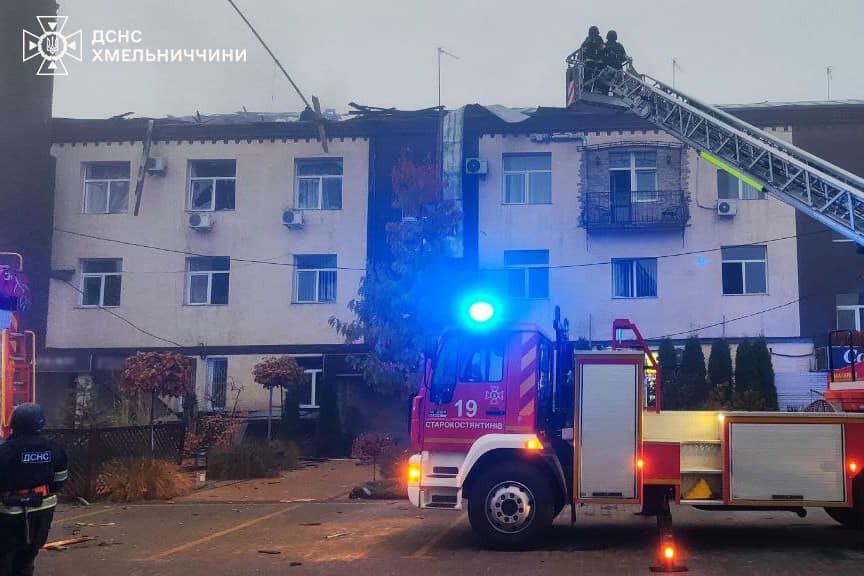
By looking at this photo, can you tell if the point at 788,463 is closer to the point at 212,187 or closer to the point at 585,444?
the point at 585,444

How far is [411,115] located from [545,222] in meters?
5.71

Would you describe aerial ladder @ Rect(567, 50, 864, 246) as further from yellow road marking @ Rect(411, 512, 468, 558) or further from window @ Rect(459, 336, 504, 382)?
yellow road marking @ Rect(411, 512, 468, 558)

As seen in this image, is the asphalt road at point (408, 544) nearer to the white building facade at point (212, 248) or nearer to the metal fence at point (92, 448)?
the metal fence at point (92, 448)

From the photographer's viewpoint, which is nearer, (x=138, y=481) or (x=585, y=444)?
(x=585, y=444)

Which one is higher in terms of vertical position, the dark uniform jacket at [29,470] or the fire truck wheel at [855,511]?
the dark uniform jacket at [29,470]

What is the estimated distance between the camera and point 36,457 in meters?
6.72

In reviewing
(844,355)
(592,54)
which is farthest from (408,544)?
(592,54)

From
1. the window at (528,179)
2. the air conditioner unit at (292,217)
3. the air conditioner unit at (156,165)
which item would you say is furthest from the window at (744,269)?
the air conditioner unit at (156,165)

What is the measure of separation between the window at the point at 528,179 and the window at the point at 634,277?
10.7 feet

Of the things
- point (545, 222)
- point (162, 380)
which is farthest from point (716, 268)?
point (162, 380)

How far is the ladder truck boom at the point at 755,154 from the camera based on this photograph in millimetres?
12656

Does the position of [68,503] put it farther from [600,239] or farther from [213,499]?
[600,239]

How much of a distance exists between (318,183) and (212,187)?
3651 mm

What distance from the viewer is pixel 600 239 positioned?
2522 cm
